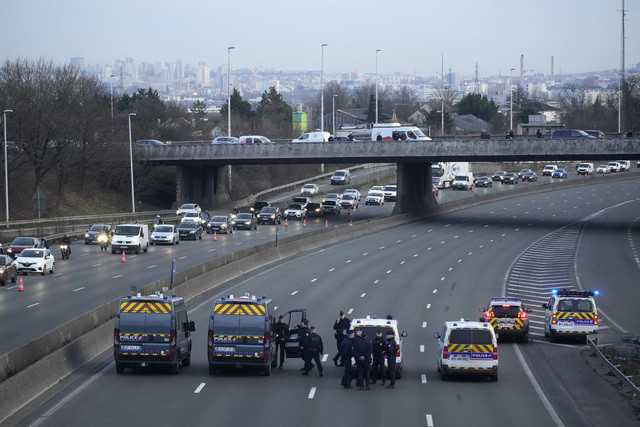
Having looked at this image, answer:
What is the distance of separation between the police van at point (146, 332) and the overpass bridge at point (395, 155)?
58141 mm

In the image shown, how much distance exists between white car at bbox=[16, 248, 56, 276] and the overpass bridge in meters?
40.8

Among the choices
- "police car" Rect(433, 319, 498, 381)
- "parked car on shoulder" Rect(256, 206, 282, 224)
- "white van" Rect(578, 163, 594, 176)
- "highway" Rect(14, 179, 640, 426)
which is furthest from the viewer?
"white van" Rect(578, 163, 594, 176)

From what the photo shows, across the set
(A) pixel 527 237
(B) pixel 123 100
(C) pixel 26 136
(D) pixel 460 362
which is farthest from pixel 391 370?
(B) pixel 123 100

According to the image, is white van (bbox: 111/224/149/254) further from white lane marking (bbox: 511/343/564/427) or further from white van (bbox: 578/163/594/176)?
white van (bbox: 578/163/594/176)

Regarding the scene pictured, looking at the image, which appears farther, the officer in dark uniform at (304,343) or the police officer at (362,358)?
the officer in dark uniform at (304,343)

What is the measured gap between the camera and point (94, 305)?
120 ft

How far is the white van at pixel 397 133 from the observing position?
282 ft

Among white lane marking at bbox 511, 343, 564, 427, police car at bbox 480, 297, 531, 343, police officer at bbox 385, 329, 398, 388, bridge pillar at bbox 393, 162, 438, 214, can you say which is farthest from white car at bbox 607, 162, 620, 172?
police officer at bbox 385, 329, 398, 388

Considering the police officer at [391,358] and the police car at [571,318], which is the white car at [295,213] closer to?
the police car at [571,318]

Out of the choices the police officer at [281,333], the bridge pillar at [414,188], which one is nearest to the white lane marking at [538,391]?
the police officer at [281,333]

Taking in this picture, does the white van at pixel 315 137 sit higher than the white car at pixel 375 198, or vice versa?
the white van at pixel 315 137

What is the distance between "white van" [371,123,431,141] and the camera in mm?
86062

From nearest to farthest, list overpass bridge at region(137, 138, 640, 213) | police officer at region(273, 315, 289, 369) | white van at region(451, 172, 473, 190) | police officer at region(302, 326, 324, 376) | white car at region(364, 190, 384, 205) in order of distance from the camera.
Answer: police officer at region(302, 326, 324, 376), police officer at region(273, 315, 289, 369), overpass bridge at region(137, 138, 640, 213), white car at region(364, 190, 384, 205), white van at region(451, 172, 473, 190)

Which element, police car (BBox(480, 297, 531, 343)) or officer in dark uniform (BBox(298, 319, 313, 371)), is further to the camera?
police car (BBox(480, 297, 531, 343))
